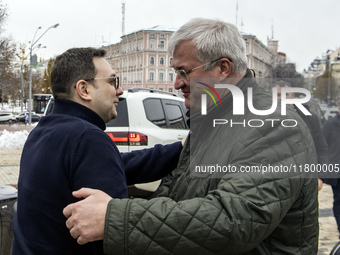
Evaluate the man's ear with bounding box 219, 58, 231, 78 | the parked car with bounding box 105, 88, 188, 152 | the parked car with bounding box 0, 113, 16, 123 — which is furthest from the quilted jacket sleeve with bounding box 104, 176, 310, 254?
the parked car with bounding box 0, 113, 16, 123

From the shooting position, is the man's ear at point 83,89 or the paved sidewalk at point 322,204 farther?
the paved sidewalk at point 322,204

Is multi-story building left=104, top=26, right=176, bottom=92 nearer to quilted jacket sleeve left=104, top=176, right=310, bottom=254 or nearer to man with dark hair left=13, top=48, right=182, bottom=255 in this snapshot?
man with dark hair left=13, top=48, right=182, bottom=255

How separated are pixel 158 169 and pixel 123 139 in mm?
4777

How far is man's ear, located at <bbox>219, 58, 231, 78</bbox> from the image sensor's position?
1.89m

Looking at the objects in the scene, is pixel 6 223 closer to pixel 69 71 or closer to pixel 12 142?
pixel 69 71

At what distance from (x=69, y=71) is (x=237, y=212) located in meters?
1.11

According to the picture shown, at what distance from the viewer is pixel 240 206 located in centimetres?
143

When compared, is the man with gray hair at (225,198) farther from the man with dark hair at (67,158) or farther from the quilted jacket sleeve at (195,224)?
the man with dark hair at (67,158)

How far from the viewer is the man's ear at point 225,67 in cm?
189

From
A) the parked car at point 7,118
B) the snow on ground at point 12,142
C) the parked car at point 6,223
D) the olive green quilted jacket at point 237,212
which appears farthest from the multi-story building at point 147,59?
the olive green quilted jacket at point 237,212

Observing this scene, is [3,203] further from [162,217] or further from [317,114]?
[317,114]

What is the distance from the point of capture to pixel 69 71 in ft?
6.79

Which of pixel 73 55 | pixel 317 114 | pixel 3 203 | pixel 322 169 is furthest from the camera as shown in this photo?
pixel 317 114

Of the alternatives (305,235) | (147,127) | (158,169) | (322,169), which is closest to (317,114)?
(322,169)
